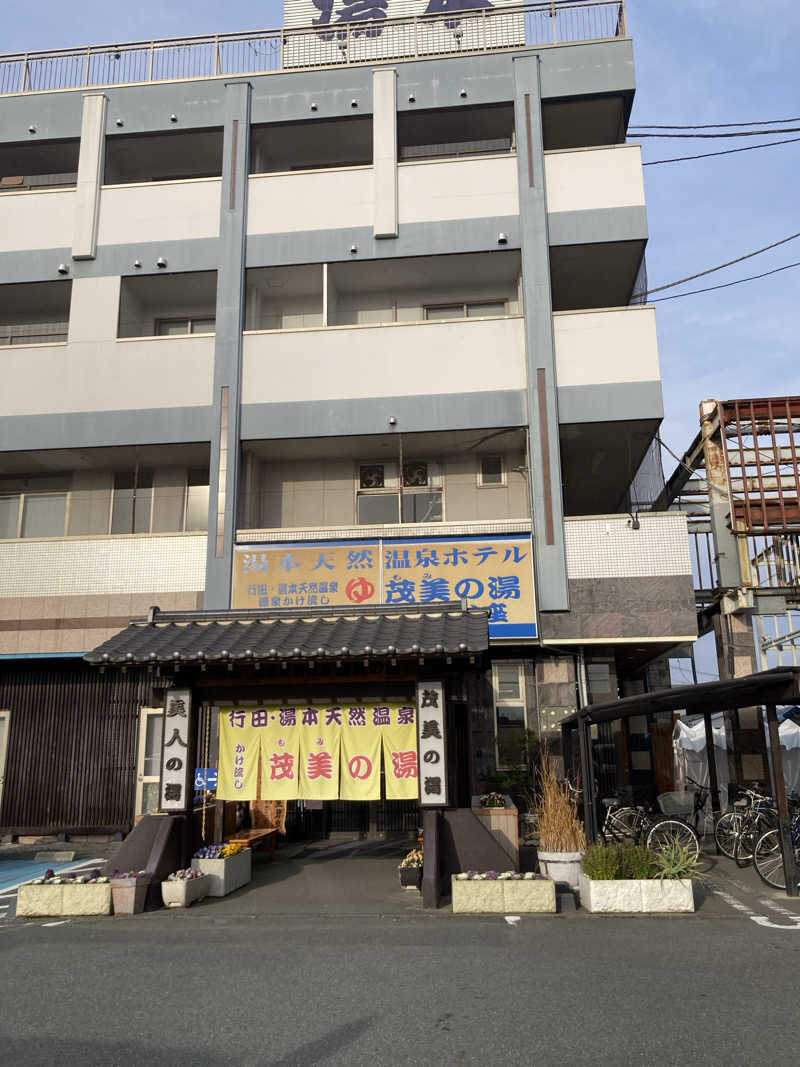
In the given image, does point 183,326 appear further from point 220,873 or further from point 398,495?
point 220,873

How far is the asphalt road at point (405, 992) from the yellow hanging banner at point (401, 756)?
203 cm

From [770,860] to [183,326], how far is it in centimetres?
1806

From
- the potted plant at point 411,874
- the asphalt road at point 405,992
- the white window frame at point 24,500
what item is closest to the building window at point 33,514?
the white window frame at point 24,500

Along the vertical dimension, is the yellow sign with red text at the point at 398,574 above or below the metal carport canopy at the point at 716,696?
above

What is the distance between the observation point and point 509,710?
17.5m

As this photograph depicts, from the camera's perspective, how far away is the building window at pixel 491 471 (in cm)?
2000

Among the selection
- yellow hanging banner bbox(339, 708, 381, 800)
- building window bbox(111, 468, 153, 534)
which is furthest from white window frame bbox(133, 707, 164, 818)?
yellow hanging banner bbox(339, 708, 381, 800)

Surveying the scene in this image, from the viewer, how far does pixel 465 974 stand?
7871mm

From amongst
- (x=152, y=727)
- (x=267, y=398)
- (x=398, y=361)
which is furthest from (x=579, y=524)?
(x=152, y=727)

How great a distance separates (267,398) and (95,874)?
434 inches

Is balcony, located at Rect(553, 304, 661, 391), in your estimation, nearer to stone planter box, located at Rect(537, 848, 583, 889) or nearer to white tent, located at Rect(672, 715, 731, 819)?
white tent, located at Rect(672, 715, 731, 819)

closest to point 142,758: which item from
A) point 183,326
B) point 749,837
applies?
point 183,326

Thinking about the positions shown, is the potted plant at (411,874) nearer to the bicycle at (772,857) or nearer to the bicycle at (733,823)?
the bicycle at (772,857)

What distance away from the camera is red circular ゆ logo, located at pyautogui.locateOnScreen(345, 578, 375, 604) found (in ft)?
57.2
